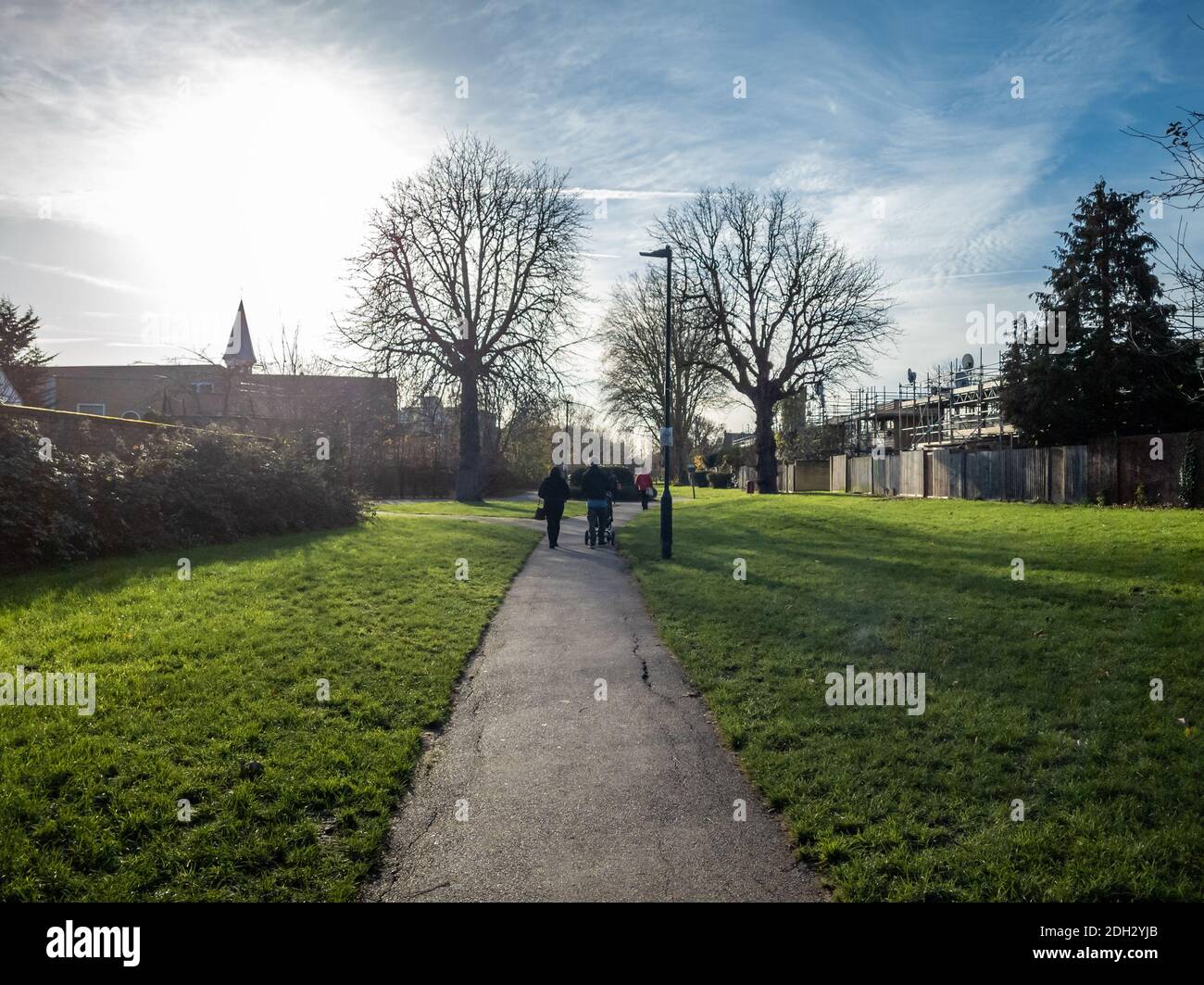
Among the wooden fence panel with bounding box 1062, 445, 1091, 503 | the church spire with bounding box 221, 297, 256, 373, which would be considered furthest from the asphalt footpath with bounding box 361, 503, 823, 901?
the church spire with bounding box 221, 297, 256, 373

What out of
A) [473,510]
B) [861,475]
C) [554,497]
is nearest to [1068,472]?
[554,497]

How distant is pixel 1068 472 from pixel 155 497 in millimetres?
24805

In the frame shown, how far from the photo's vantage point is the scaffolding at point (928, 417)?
39.8 meters

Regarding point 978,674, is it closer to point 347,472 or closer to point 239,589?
point 239,589

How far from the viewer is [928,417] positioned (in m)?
44.9

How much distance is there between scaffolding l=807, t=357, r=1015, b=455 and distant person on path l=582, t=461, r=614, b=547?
23898mm

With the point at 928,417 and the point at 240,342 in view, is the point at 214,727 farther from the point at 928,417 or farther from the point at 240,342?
the point at 240,342

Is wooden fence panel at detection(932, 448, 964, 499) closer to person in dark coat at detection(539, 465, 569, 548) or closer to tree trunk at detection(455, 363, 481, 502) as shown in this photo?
tree trunk at detection(455, 363, 481, 502)

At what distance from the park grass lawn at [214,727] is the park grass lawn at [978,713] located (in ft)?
7.87

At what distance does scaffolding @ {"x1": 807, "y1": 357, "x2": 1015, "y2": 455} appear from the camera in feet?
131

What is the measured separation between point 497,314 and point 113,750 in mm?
29705

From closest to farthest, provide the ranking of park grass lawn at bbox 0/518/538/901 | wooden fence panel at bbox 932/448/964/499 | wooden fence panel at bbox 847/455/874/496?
park grass lawn at bbox 0/518/538/901 → wooden fence panel at bbox 932/448/964/499 → wooden fence panel at bbox 847/455/874/496

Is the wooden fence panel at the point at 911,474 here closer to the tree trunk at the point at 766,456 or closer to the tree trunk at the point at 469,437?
the tree trunk at the point at 766,456

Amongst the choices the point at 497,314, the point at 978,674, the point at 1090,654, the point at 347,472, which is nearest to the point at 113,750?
the point at 978,674
